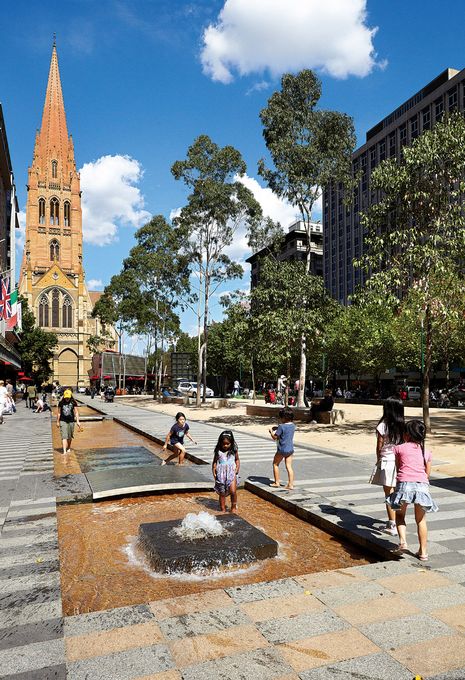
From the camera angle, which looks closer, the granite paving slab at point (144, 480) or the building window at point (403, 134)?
the granite paving slab at point (144, 480)

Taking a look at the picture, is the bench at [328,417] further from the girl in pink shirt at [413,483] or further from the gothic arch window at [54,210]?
the gothic arch window at [54,210]

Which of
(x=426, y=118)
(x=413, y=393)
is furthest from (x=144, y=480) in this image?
(x=426, y=118)

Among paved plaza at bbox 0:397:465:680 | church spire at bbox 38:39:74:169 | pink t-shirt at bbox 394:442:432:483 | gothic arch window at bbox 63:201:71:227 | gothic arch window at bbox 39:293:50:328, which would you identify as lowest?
paved plaza at bbox 0:397:465:680

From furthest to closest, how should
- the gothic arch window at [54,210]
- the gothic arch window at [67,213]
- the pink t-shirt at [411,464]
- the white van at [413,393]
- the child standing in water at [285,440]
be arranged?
the gothic arch window at [67,213]
the gothic arch window at [54,210]
the white van at [413,393]
the child standing in water at [285,440]
the pink t-shirt at [411,464]

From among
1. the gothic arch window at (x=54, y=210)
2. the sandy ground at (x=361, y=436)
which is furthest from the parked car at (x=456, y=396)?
the gothic arch window at (x=54, y=210)

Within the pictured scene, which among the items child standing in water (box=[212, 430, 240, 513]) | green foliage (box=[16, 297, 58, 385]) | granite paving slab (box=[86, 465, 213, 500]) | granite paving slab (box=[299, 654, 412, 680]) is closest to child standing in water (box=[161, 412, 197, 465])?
granite paving slab (box=[86, 465, 213, 500])

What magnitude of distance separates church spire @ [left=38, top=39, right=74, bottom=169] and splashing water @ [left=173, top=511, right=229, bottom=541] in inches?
4236

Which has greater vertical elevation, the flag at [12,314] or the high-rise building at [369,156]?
the high-rise building at [369,156]

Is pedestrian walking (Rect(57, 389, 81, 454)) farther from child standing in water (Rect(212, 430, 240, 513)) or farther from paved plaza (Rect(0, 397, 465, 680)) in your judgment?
paved plaza (Rect(0, 397, 465, 680))

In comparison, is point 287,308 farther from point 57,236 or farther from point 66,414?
point 57,236

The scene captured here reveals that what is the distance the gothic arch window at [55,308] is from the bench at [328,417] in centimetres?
8640

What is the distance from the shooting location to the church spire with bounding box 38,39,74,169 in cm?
10138

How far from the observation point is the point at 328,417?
22.6 metres

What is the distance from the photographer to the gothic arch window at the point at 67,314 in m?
102
